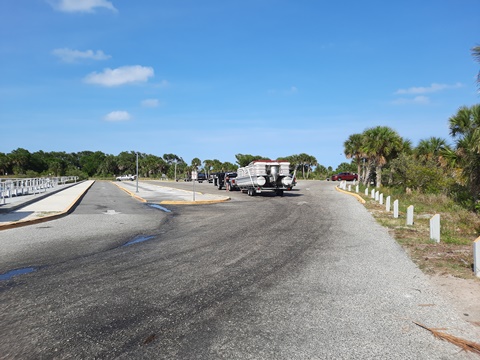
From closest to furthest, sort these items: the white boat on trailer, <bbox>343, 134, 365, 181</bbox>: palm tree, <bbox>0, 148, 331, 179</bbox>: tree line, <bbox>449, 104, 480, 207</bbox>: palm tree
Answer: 1. <bbox>449, 104, 480, 207</bbox>: palm tree
2. the white boat on trailer
3. <bbox>343, 134, 365, 181</bbox>: palm tree
4. <bbox>0, 148, 331, 179</bbox>: tree line

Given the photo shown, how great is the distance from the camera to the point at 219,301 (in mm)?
4812

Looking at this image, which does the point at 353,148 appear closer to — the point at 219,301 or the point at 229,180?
the point at 229,180

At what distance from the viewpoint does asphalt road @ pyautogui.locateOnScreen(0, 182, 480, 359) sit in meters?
3.61

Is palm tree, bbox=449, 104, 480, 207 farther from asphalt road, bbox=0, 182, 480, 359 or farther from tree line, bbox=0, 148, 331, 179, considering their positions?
tree line, bbox=0, 148, 331, 179

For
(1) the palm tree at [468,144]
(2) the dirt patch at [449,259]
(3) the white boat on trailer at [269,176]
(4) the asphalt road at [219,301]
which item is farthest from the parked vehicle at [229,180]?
(4) the asphalt road at [219,301]

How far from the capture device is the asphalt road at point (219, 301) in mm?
3613

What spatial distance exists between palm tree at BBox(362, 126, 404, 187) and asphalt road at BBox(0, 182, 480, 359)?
2940 cm

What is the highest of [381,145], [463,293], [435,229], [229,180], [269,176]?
[381,145]

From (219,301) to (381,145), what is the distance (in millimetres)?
35217

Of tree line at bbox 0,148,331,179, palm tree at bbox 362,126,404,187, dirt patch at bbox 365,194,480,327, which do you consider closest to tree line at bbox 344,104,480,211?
palm tree at bbox 362,126,404,187

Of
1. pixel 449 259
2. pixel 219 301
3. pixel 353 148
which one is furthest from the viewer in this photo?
pixel 353 148

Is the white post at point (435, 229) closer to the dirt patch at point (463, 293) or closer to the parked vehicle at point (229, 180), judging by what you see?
the dirt patch at point (463, 293)

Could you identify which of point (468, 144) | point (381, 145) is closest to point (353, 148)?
point (381, 145)

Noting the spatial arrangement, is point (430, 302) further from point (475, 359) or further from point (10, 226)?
point (10, 226)
